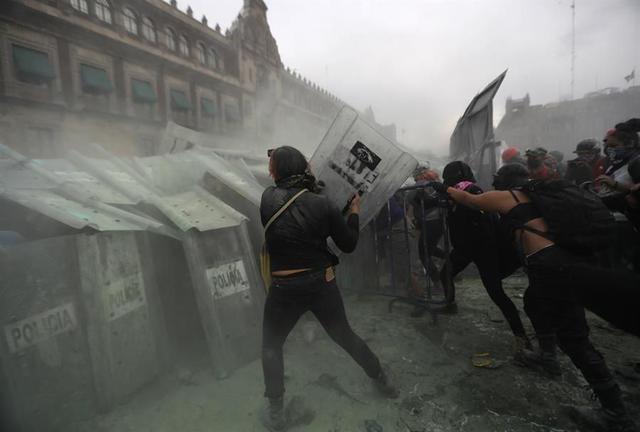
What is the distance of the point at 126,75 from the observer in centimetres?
1614


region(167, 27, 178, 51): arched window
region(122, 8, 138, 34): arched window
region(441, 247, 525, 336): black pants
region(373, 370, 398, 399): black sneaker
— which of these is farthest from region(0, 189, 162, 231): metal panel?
region(167, 27, 178, 51): arched window

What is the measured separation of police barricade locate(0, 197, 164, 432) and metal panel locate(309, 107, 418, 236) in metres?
1.62

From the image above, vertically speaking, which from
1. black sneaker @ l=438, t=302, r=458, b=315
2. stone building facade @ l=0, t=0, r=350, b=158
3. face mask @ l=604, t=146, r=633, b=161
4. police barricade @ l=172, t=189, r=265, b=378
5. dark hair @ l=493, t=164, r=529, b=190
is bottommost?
black sneaker @ l=438, t=302, r=458, b=315

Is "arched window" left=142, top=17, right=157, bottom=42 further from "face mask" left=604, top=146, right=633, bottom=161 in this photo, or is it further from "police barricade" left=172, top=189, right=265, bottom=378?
"face mask" left=604, top=146, right=633, bottom=161

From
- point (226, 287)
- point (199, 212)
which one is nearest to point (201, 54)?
point (199, 212)

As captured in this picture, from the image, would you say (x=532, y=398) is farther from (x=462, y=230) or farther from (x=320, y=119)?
(x=320, y=119)

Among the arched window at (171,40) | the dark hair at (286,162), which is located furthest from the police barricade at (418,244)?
the arched window at (171,40)

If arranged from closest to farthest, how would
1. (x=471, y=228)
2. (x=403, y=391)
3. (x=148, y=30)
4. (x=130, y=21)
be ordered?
(x=403, y=391), (x=471, y=228), (x=130, y=21), (x=148, y=30)

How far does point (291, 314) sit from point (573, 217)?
182 cm

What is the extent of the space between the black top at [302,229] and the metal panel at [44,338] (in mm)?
1457

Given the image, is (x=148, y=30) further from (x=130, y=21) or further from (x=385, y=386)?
(x=385, y=386)

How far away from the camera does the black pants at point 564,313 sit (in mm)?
1912

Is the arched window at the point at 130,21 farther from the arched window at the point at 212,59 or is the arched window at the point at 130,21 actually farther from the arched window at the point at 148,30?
the arched window at the point at 212,59

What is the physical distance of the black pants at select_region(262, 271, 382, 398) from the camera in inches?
76.1
